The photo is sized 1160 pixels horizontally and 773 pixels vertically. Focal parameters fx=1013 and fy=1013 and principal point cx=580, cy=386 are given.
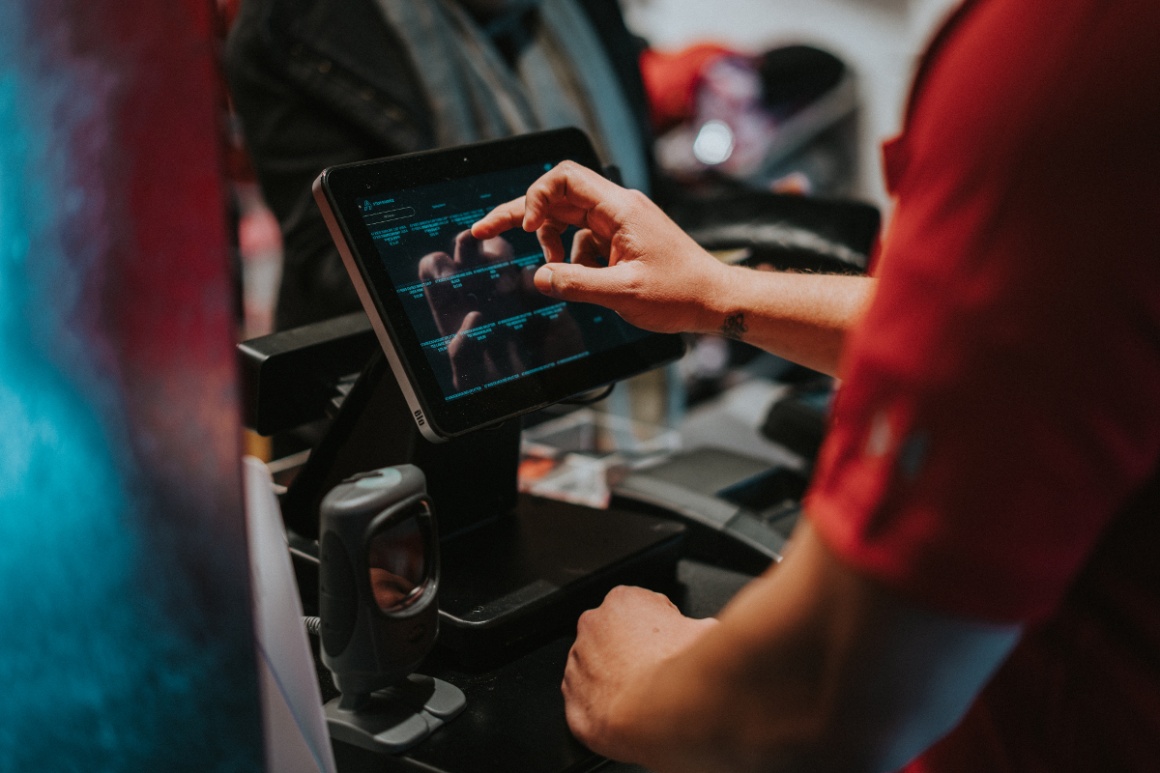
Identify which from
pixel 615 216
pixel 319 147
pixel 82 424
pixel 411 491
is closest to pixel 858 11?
pixel 319 147

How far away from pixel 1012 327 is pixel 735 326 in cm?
55

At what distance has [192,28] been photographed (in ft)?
1.43

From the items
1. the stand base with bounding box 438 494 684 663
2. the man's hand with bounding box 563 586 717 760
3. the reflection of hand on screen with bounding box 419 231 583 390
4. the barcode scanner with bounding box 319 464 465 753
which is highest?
the reflection of hand on screen with bounding box 419 231 583 390

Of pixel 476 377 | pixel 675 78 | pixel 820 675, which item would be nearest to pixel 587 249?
pixel 476 377

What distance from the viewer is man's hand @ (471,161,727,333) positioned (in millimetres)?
880

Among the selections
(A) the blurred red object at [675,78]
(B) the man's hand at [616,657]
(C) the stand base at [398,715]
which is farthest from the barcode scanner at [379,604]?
(A) the blurred red object at [675,78]

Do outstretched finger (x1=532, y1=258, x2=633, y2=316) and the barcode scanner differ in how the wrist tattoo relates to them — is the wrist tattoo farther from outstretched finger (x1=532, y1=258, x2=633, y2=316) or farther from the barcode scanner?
the barcode scanner

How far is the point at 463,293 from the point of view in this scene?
863 millimetres

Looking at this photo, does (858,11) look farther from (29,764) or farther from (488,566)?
(29,764)

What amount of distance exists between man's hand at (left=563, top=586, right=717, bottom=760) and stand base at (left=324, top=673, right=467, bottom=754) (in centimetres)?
9

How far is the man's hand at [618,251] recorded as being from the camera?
0.88 m

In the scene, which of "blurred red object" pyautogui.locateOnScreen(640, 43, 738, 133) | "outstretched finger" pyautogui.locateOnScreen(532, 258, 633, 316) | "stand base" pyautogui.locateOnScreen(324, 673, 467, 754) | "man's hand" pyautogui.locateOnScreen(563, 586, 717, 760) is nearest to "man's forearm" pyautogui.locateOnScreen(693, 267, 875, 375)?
"outstretched finger" pyautogui.locateOnScreen(532, 258, 633, 316)

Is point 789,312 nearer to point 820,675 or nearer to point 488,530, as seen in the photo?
point 488,530

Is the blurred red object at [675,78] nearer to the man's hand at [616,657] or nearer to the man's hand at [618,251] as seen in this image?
the man's hand at [618,251]
